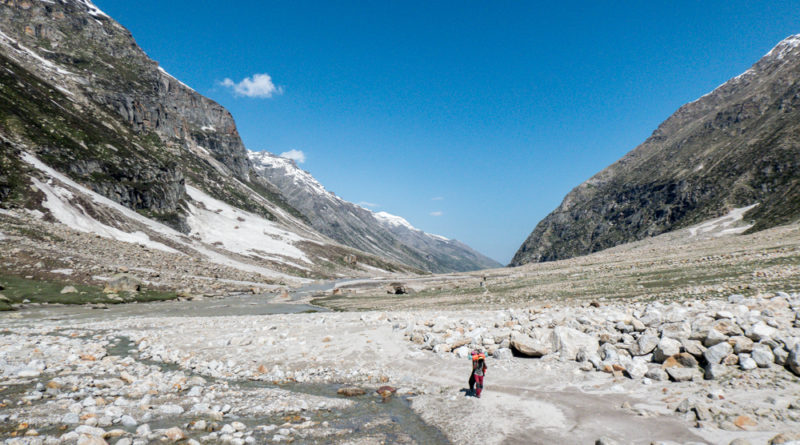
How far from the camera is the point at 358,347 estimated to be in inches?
820

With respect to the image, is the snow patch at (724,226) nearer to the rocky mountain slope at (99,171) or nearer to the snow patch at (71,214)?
the rocky mountain slope at (99,171)

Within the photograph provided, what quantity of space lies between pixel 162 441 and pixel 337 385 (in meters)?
7.40

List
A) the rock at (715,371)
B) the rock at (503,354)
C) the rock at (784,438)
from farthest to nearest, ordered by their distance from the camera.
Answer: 1. the rock at (503,354)
2. the rock at (715,371)
3. the rock at (784,438)

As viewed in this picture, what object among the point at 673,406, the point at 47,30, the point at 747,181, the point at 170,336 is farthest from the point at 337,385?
the point at 47,30

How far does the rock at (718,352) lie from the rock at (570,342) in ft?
13.8

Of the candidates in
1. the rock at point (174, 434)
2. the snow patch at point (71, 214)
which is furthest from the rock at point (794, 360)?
the snow patch at point (71, 214)

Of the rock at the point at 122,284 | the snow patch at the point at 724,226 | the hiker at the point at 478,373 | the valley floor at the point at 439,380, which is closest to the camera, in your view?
the valley floor at the point at 439,380

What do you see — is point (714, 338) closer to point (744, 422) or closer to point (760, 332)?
point (760, 332)

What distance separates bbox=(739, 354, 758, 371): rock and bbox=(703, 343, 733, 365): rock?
16.0 inches

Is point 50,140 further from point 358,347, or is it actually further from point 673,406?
point 673,406

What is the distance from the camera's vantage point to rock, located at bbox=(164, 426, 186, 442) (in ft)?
33.9

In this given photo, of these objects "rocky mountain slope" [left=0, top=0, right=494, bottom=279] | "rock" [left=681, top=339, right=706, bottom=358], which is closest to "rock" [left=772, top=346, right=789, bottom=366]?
"rock" [left=681, top=339, right=706, bottom=358]

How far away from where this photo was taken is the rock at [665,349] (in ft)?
45.8

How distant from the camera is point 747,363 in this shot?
473 inches
